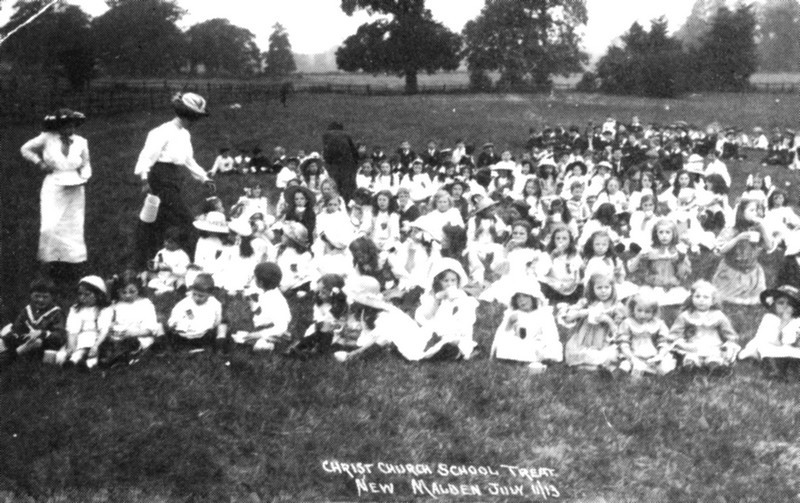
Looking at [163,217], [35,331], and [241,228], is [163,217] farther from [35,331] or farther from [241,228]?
[35,331]

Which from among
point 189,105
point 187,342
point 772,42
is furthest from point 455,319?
point 772,42

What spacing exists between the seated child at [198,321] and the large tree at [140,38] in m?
2.97

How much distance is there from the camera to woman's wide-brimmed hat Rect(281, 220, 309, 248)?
338 inches

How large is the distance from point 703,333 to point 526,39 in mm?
5864

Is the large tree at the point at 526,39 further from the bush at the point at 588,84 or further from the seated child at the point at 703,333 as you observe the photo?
the seated child at the point at 703,333

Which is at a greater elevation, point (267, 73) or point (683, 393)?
point (267, 73)

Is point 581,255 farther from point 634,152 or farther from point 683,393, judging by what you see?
point 634,152

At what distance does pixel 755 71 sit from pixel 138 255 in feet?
59.4

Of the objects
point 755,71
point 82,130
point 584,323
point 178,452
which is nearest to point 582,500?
point 584,323

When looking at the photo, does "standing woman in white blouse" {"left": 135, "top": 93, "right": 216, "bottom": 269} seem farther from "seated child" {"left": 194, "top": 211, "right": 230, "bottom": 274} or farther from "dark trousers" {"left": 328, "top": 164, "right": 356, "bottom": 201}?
"dark trousers" {"left": 328, "top": 164, "right": 356, "bottom": 201}

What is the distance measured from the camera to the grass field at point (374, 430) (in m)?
4.62

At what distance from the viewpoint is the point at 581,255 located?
8.73m

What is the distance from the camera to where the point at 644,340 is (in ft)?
20.6

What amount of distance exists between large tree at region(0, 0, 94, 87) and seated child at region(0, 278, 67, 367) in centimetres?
263
